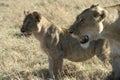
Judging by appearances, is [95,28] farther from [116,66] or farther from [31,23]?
[31,23]

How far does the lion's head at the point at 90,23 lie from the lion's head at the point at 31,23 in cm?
104

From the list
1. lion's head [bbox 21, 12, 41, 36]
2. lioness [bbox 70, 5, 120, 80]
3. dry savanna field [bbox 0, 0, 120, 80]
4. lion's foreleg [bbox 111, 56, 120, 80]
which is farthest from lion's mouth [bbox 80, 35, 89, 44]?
lion's head [bbox 21, 12, 41, 36]

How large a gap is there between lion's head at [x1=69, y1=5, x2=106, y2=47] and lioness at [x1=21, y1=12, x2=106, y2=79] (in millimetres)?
908

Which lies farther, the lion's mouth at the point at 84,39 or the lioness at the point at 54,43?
the lioness at the point at 54,43

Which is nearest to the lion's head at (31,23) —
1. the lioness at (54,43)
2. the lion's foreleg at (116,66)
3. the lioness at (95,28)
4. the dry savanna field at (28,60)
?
the lioness at (54,43)

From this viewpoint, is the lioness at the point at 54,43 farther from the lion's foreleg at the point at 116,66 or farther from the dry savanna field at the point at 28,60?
the lion's foreleg at the point at 116,66

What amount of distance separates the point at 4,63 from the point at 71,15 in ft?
17.4

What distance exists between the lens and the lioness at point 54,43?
6617 millimetres

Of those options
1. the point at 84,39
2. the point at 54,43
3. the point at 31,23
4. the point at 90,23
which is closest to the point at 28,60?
the point at 54,43

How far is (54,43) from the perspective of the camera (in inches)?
264

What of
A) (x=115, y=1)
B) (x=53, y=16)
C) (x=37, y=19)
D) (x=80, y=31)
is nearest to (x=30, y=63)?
(x=37, y=19)

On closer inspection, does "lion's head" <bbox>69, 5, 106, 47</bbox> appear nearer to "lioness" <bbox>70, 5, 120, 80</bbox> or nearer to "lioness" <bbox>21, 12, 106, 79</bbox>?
"lioness" <bbox>70, 5, 120, 80</bbox>

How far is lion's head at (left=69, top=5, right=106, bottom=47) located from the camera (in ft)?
18.6

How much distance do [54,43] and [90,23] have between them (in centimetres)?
114
